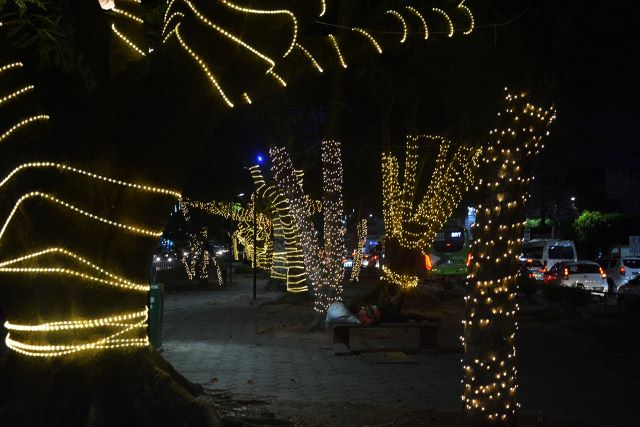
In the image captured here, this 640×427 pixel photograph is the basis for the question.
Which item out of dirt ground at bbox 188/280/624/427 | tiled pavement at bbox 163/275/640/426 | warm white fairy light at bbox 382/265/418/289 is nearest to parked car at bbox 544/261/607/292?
warm white fairy light at bbox 382/265/418/289

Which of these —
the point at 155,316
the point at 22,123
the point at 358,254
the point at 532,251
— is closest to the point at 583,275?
the point at 358,254

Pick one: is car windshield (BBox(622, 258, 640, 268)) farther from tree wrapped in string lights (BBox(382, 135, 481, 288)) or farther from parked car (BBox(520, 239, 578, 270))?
tree wrapped in string lights (BBox(382, 135, 481, 288))

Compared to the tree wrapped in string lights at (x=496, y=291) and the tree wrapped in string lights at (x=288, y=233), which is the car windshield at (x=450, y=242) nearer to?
the tree wrapped in string lights at (x=288, y=233)

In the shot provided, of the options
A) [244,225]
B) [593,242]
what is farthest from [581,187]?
[244,225]

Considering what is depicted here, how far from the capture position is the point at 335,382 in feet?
33.8

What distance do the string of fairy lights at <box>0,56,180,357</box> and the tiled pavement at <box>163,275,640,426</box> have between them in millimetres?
3507

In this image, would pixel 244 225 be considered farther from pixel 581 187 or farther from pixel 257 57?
pixel 257 57

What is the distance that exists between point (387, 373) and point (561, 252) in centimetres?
3021

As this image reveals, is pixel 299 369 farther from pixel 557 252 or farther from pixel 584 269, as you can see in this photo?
pixel 557 252

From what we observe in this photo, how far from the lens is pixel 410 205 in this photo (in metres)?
22.2

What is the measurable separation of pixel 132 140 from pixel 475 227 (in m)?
3.06

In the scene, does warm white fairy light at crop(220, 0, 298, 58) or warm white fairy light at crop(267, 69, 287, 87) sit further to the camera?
warm white fairy light at crop(267, 69, 287, 87)

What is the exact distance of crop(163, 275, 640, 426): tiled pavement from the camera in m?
9.13

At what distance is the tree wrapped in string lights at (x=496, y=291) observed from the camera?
6.33 meters
